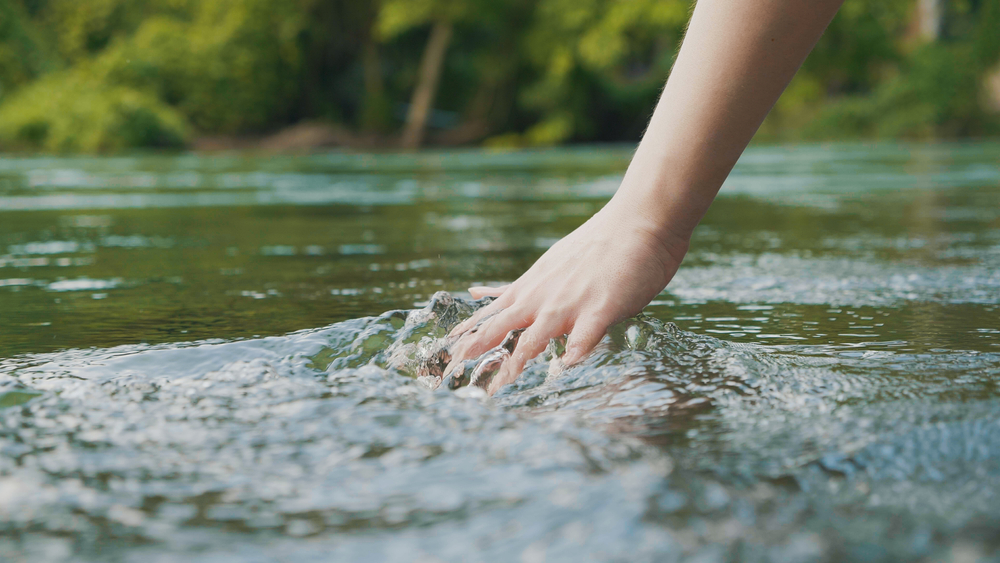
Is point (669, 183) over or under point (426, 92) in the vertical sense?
under

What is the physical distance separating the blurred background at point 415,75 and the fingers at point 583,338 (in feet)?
55.9

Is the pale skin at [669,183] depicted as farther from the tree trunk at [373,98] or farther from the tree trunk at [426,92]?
the tree trunk at [373,98]

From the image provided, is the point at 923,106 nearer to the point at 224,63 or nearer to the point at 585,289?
the point at 224,63

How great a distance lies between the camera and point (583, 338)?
1.17m

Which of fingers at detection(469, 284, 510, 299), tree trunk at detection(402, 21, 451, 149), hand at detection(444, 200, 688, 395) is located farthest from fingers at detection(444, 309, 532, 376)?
tree trunk at detection(402, 21, 451, 149)

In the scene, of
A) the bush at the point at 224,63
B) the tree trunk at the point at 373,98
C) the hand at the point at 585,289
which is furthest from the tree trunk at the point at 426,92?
the hand at the point at 585,289

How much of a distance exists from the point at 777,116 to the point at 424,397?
24119 millimetres

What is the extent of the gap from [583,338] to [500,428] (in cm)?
32

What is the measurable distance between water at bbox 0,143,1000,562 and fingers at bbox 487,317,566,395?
2cm

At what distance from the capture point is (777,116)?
2364 cm

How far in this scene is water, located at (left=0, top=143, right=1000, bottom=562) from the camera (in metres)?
0.63

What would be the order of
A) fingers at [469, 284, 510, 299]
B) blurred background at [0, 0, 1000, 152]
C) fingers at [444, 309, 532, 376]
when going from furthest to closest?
1. blurred background at [0, 0, 1000, 152]
2. fingers at [469, 284, 510, 299]
3. fingers at [444, 309, 532, 376]

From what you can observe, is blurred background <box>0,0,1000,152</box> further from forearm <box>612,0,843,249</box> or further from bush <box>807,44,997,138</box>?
forearm <box>612,0,843,249</box>

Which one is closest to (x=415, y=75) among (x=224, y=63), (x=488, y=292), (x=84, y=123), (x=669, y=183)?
(x=224, y=63)
